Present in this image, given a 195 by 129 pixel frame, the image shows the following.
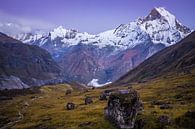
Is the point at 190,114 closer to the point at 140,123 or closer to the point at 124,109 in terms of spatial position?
the point at 140,123

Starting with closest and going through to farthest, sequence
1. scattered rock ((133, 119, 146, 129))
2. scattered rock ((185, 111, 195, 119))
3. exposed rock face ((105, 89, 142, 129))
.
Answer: scattered rock ((185, 111, 195, 119)) → scattered rock ((133, 119, 146, 129)) → exposed rock face ((105, 89, 142, 129))

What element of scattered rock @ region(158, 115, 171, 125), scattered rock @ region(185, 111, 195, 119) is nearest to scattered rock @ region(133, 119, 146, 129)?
scattered rock @ region(158, 115, 171, 125)

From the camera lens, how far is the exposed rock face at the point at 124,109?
106 meters

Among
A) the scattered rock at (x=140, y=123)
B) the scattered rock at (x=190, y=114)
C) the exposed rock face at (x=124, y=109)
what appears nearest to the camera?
the scattered rock at (x=190, y=114)

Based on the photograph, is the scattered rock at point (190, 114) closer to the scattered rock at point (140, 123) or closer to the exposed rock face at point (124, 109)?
the scattered rock at point (140, 123)

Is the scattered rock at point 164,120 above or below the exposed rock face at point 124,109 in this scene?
below

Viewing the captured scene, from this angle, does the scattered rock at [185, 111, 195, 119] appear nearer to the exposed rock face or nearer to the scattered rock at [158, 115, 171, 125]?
the scattered rock at [158, 115, 171, 125]

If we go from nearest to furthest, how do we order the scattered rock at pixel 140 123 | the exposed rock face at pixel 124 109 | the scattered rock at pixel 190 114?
the scattered rock at pixel 190 114 → the scattered rock at pixel 140 123 → the exposed rock face at pixel 124 109

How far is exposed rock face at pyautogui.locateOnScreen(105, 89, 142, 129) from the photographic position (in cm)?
10569

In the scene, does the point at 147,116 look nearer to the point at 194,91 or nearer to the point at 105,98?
the point at 194,91

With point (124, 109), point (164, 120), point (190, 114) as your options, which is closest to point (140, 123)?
point (124, 109)

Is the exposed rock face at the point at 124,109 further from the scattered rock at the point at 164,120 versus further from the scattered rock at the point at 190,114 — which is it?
the scattered rock at the point at 190,114

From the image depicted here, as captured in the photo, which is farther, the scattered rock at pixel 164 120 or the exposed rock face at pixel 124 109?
the exposed rock face at pixel 124 109

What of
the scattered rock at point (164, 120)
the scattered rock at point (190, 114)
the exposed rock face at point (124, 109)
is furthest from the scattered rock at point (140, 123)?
the scattered rock at point (190, 114)
